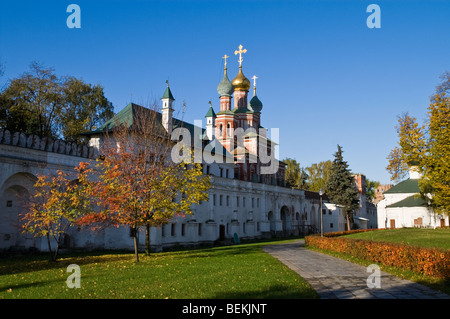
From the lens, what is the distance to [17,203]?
82.3ft

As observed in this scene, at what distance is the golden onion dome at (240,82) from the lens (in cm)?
5984

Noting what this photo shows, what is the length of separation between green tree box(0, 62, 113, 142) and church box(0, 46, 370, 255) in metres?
9.29

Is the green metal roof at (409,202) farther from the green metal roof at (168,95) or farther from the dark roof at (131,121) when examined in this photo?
the green metal roof at (168,95)

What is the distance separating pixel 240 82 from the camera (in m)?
59.9

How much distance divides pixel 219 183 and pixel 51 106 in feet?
66.5

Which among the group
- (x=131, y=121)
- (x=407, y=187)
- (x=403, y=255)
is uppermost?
(x=131, y=121)

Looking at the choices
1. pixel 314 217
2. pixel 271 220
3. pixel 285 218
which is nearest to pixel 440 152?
pixel 271 220

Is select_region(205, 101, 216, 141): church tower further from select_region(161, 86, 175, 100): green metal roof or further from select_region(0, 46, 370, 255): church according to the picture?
select_region(161, 86, 175, 100): green metal roof

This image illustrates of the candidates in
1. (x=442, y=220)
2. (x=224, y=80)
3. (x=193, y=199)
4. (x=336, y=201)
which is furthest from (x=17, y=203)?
(x=442, y=220)

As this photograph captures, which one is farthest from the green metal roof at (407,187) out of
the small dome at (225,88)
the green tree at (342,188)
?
the small dome at (225,88)

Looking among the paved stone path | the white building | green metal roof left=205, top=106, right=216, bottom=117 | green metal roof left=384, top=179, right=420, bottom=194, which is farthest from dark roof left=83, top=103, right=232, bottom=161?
green metal roof left=384, top=179, right=420, bottom=194

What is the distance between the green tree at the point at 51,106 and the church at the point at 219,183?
929 cm

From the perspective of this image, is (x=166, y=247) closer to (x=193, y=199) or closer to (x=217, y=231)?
(x=217, y=231)

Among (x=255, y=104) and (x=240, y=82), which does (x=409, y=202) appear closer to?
(x=255, y=104)
